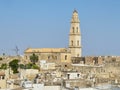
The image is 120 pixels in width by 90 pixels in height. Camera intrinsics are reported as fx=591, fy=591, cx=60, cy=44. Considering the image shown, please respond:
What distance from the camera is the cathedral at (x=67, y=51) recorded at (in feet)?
214

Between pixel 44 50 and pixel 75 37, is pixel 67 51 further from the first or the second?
pixel 75 37

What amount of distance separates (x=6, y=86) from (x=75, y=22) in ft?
120

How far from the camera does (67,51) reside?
215 feet

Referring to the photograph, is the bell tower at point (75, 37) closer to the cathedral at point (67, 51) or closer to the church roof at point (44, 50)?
the cathedral at point (67, 51)

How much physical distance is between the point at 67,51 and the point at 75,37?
11.1ft

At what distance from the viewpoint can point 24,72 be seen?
43812 millimetres

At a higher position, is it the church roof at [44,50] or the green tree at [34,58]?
the church roof at [44,50]

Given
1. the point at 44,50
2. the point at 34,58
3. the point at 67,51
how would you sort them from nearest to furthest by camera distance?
the point at 34,58, the point at 67,51, the point at 44,50

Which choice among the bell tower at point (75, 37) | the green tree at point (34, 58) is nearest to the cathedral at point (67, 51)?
the bell tower at point (75, 37)

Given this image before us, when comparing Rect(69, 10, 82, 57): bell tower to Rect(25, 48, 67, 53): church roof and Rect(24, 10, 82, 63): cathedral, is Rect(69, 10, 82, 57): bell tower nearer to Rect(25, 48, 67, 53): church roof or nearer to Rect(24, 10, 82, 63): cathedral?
Rect(24, 10, 82, 63): cathedral

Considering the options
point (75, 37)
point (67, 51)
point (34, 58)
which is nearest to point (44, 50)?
point (67, 51)

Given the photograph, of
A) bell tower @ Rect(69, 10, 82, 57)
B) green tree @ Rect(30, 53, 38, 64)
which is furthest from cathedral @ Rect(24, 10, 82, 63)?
green tree @ Rect(30, 53, 38, 64)

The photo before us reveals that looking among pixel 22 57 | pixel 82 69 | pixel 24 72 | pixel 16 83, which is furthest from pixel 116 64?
pixel 16 83

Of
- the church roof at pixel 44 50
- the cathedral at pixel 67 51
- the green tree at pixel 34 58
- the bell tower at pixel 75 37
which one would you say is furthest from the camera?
the bell tower at pixel 75 37
